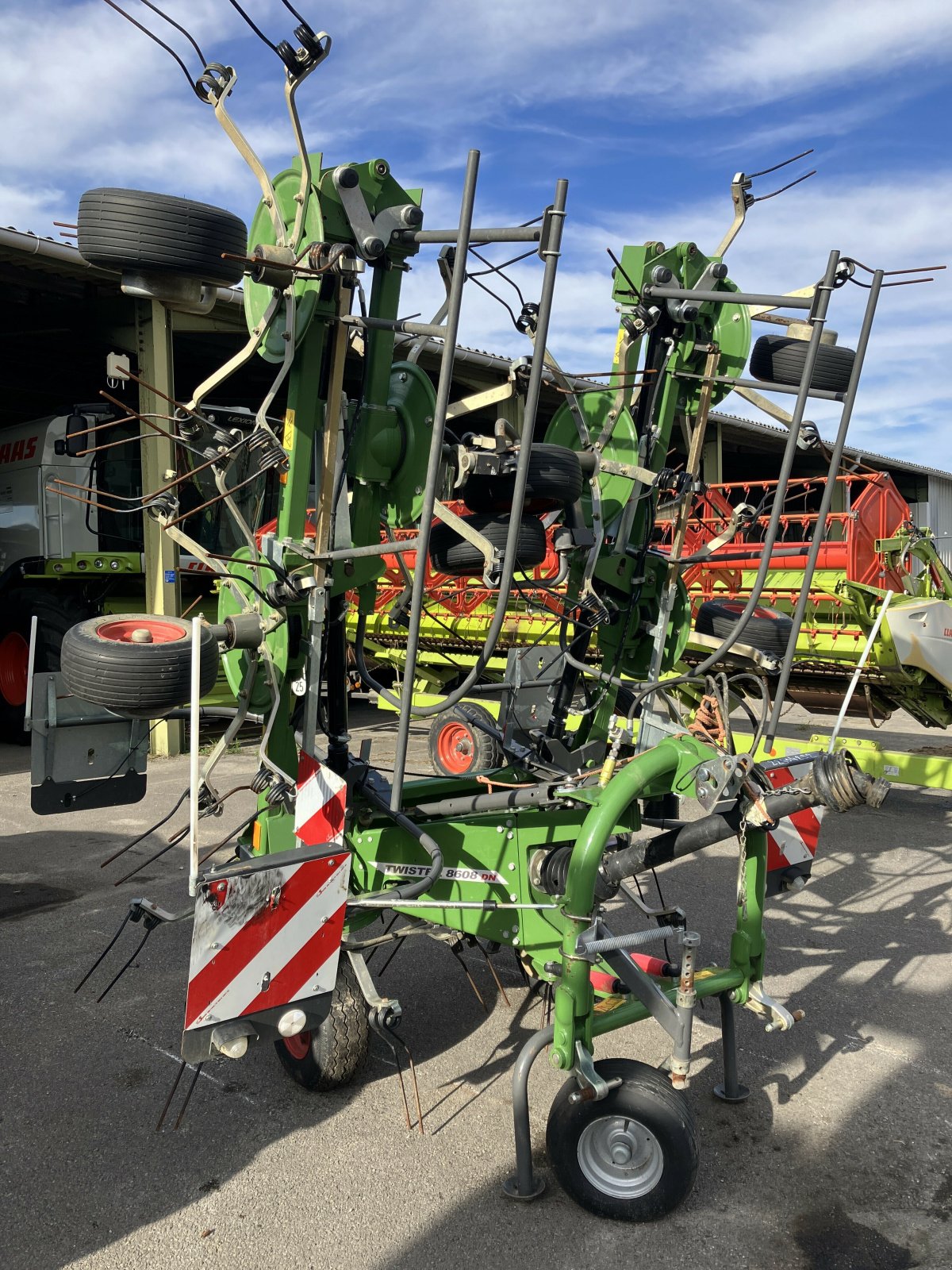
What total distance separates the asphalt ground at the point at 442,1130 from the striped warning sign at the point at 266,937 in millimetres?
525

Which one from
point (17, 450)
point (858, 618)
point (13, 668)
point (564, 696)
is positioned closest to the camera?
point (564, 696)

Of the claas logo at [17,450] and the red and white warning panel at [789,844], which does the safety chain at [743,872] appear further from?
the claas logo at [17,450]

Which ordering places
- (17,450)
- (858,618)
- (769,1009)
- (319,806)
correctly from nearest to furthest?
(769,1009)
(319,806)
(858,618)
(17,450)

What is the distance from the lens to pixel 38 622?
8789 millimetres

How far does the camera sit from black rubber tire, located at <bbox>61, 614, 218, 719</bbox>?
2.51m

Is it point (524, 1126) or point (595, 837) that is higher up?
point (595, 837)

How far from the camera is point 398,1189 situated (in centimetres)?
258

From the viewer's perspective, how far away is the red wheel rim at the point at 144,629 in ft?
8.80

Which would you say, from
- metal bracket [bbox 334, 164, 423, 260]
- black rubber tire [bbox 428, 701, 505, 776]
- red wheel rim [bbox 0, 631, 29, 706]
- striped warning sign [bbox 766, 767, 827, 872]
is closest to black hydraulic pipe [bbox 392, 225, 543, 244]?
metal bracket [bbox 334, 164, 423, 260]

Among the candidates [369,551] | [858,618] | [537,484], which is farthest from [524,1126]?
[858,618]

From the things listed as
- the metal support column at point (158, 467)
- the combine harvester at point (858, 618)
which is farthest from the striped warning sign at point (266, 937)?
the metal support column at point (158, 467)

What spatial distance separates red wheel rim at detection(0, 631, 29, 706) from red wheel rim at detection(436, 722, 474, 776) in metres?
4.51

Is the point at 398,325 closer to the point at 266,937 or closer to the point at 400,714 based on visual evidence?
the point at 400,714

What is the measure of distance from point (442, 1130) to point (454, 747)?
4495mm
